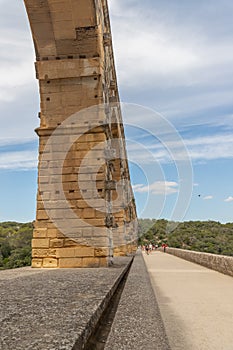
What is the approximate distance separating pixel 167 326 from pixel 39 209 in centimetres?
471

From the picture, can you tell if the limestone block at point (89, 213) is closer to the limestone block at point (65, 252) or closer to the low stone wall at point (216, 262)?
the limestone block at point (65, 252)

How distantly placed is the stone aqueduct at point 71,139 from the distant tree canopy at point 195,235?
27.7 metres

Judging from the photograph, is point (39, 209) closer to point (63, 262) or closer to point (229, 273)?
point (63, 262)

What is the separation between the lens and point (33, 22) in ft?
25.2

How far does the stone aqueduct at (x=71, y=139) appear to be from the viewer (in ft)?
24.3

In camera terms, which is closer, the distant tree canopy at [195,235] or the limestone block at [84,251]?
the limestone block at [84,251]

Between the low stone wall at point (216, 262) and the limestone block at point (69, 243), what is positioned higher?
the limestone block at point (69, 243)

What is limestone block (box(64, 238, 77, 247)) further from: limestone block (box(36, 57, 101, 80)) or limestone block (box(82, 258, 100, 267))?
limestone block (box(36, 57, 101, 80))

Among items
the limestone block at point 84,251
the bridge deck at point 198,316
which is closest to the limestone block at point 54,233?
the limestone block at point 84,251

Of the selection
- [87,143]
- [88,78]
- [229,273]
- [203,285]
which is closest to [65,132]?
[87,143]

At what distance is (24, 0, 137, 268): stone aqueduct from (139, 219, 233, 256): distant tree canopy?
27.7 meters

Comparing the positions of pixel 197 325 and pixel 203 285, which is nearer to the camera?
pixel 197 325

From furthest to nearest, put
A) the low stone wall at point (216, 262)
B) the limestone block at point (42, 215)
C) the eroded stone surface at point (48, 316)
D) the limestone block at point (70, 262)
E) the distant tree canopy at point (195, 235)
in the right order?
the distant tree canopy at point (195, 235), the low stone wall at point (216, 262), the limestone block at point (42, 215), the limestone block at point (70, 262), the eroded stone surface at point (48, 316)

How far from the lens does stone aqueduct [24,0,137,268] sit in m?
7.40
